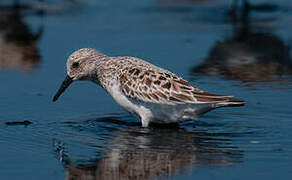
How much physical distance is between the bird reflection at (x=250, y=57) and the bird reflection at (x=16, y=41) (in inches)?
112

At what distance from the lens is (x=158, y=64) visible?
37.3 ft

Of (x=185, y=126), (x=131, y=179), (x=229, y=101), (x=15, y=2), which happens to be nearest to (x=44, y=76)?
(x=185, y=126)

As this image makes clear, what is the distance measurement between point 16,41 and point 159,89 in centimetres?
614

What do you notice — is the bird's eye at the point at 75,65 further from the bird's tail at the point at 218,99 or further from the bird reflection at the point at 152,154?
the bird's tail at the point at 218,99

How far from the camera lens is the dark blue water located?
689 cm

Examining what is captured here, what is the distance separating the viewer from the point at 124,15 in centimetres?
1570

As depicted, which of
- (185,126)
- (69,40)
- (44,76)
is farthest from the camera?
(69,40)

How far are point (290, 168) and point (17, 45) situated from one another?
7909mm

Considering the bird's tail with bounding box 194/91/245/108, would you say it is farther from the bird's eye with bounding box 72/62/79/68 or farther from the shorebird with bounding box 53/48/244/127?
the bird's eye with bounding box 72/62/79/68

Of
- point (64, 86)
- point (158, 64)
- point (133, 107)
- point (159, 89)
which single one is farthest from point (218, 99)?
point (158, 64)

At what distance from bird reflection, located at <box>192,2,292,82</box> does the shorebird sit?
2570 mm

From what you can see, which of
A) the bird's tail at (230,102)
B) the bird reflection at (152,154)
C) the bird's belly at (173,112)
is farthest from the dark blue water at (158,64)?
the bird's tail at (230,102)

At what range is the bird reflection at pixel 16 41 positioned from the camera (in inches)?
470

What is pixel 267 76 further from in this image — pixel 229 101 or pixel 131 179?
pixel 131 179
